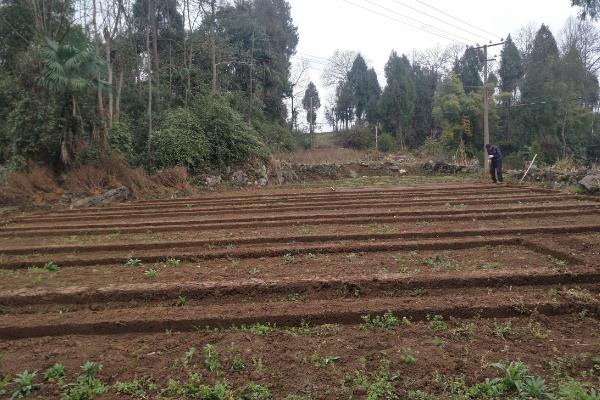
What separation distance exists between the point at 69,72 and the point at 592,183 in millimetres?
15989

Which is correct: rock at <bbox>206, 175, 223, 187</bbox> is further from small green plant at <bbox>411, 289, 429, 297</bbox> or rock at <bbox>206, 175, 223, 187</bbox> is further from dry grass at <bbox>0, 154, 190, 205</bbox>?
small green plant at <bbox>411, 289, 429, 297</bbox>

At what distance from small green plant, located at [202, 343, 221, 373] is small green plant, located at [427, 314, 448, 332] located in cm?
171

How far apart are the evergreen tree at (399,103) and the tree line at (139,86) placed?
10494 millimetres

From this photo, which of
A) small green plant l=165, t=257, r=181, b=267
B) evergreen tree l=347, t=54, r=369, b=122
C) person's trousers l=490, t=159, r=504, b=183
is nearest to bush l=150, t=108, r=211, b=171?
person's trousers l=490, t=159, r=504, b=183

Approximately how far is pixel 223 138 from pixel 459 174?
41.7 ft

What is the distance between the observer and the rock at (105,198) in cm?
1336

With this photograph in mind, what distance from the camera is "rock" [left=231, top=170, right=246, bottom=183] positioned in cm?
1917

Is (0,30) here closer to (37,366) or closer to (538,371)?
(37,366)

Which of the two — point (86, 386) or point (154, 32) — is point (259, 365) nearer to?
point (86, 386)

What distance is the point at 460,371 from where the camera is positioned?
9.43 ft

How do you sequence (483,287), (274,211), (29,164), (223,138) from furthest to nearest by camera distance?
(223,138), (29,164), (274,211), (483,287)

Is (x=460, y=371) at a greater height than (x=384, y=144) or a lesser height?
lesser

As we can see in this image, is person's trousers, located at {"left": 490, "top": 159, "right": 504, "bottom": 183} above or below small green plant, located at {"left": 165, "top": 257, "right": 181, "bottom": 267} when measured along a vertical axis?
above

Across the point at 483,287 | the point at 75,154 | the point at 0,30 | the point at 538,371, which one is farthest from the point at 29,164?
the point at 538,371
